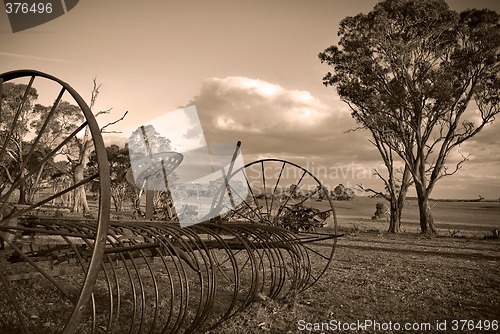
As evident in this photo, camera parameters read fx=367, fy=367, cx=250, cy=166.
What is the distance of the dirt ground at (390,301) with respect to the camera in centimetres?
450

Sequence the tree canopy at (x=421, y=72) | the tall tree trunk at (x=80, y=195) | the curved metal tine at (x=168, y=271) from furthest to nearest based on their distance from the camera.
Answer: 1. the tall tree trunk at (x=80, y=195)
2. the tree canopy at (x=421, y=72)
3. the curved metal tine at (x=168, y=271)

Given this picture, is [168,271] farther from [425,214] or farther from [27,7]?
[425,214]

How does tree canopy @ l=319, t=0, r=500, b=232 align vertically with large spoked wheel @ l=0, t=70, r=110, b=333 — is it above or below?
above

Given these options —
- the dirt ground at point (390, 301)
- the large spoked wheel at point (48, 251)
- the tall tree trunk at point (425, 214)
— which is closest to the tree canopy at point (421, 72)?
the tall tree trunk at point (425, 214)

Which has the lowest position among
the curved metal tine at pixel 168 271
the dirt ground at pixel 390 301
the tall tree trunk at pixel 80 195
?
the dirt ground at pixel 390 301

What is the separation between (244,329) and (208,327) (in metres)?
0.41

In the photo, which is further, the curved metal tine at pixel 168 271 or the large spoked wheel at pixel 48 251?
the curved metal tine at pixel 168 271

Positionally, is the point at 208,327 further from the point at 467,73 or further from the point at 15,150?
the point at 15,150

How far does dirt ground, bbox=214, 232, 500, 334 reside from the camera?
4.50 metres

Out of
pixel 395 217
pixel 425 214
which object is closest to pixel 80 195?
pixel 395 217

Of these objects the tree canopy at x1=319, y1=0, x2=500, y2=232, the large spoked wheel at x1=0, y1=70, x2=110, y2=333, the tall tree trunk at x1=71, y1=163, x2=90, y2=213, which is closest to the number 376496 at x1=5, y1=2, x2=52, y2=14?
the large spoked wheel at x1=0, y1=70, x2=110, y2=333

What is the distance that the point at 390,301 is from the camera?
566 cm

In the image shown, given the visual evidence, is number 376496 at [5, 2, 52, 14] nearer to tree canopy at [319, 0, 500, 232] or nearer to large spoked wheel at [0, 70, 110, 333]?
large spoked wheel at [0, 70, 110, 333]

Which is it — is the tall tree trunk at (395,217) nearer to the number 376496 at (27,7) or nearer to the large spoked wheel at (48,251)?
the large spoked wheel at (48,251)
